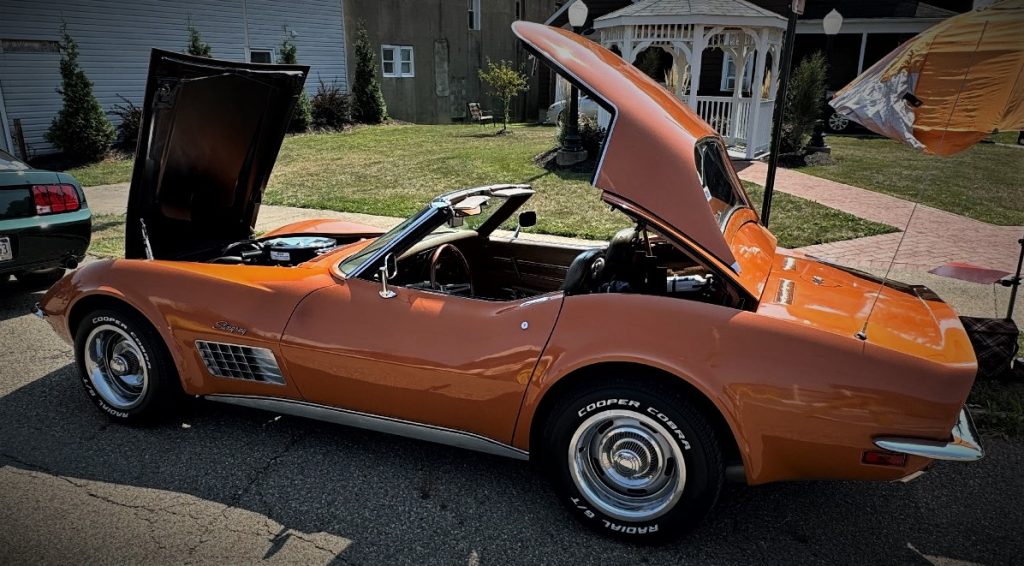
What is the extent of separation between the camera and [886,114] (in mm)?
4090

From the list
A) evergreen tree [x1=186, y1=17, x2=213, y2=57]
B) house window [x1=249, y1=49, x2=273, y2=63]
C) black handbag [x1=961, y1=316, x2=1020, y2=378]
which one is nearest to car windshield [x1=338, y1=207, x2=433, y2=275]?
black handbag [x1=961, y1=316, x2=1020, y2=378]

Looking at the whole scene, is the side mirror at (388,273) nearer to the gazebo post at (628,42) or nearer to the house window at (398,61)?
the gazebo post at (628,42)

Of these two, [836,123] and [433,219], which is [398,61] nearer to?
[836,123]

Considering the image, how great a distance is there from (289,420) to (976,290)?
238 inches

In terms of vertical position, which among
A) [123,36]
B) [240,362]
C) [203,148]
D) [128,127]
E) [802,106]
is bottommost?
[240,362]

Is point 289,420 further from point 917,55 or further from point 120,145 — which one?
point 120,145

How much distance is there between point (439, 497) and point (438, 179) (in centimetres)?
906

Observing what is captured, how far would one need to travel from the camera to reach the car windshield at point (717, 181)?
303 cm

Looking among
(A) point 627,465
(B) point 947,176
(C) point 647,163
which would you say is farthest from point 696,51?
(A) point 627,465

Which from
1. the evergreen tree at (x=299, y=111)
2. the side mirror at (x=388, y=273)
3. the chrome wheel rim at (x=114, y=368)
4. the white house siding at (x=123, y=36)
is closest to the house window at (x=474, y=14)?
the white house siding at (x=123, y=36)

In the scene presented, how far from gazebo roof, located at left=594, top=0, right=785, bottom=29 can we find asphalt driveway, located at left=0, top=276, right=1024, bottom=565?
11154mm

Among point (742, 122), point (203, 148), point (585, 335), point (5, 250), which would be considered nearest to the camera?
point (585, 335)

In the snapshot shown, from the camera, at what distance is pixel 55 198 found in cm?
578

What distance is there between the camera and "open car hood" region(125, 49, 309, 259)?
3666 millimetres
